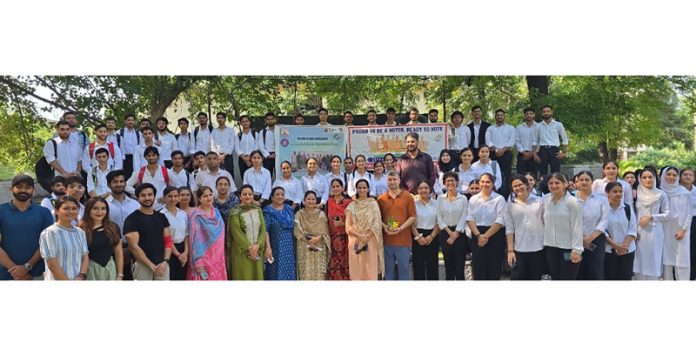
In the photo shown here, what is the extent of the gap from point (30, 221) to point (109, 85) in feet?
13.8

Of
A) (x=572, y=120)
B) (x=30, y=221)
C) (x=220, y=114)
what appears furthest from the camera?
(x=572, y=120)

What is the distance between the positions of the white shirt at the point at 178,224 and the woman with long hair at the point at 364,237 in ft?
5.77

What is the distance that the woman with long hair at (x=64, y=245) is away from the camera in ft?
19.6

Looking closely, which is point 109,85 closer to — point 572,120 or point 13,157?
point 13,157

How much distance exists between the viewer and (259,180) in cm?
884

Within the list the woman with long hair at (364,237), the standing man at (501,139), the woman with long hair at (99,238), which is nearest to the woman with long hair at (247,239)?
the woman with long hair at (364,237)

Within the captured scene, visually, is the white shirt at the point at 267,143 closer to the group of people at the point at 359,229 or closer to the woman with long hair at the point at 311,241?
the group of people at the point at 359,229

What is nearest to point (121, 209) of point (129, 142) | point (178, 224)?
point (178, 224)

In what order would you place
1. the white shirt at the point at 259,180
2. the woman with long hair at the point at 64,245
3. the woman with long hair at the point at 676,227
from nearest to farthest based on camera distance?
the woman with long hair at the point at 64,245 < the woman with long hair at the point at 676,227 < the white shirt at the point at 259,180

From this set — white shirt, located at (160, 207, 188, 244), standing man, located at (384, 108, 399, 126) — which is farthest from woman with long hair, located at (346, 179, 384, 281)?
standing man, located at (384, 108, 399, 126)

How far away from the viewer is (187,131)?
384 inches

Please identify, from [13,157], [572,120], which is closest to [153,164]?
[13,157]

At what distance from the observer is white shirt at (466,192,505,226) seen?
7.18 meters

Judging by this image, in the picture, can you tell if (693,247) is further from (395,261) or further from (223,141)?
(223,141)
